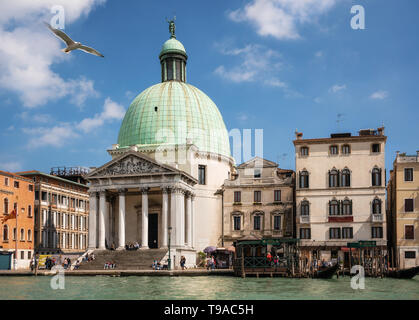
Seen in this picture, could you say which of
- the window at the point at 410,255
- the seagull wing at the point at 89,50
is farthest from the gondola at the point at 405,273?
the seagull wing at the point at 89,50

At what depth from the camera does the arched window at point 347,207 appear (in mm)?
52156

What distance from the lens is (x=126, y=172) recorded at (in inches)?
2109

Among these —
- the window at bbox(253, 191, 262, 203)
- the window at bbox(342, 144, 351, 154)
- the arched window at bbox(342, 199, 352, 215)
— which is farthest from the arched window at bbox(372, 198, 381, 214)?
the window at bbox(253, 191, 262, 203)

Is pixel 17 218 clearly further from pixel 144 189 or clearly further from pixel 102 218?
pixel 144 189

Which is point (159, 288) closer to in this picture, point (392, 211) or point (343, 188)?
point (343, 188)

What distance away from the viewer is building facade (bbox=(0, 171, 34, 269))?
54156mm

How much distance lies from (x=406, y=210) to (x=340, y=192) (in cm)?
603

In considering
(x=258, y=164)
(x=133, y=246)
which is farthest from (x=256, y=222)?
(x=133, y=246)

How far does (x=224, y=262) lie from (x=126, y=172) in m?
12.6

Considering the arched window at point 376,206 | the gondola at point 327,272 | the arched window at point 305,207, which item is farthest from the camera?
the arched window at point 305,207

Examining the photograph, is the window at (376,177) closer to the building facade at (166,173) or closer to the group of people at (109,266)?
the building facade at (166,173)

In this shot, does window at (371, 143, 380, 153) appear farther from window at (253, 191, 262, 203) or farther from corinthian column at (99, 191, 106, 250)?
corinthian column at (99, 191, 106, 250)

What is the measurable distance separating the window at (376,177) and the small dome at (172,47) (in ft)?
86.9
